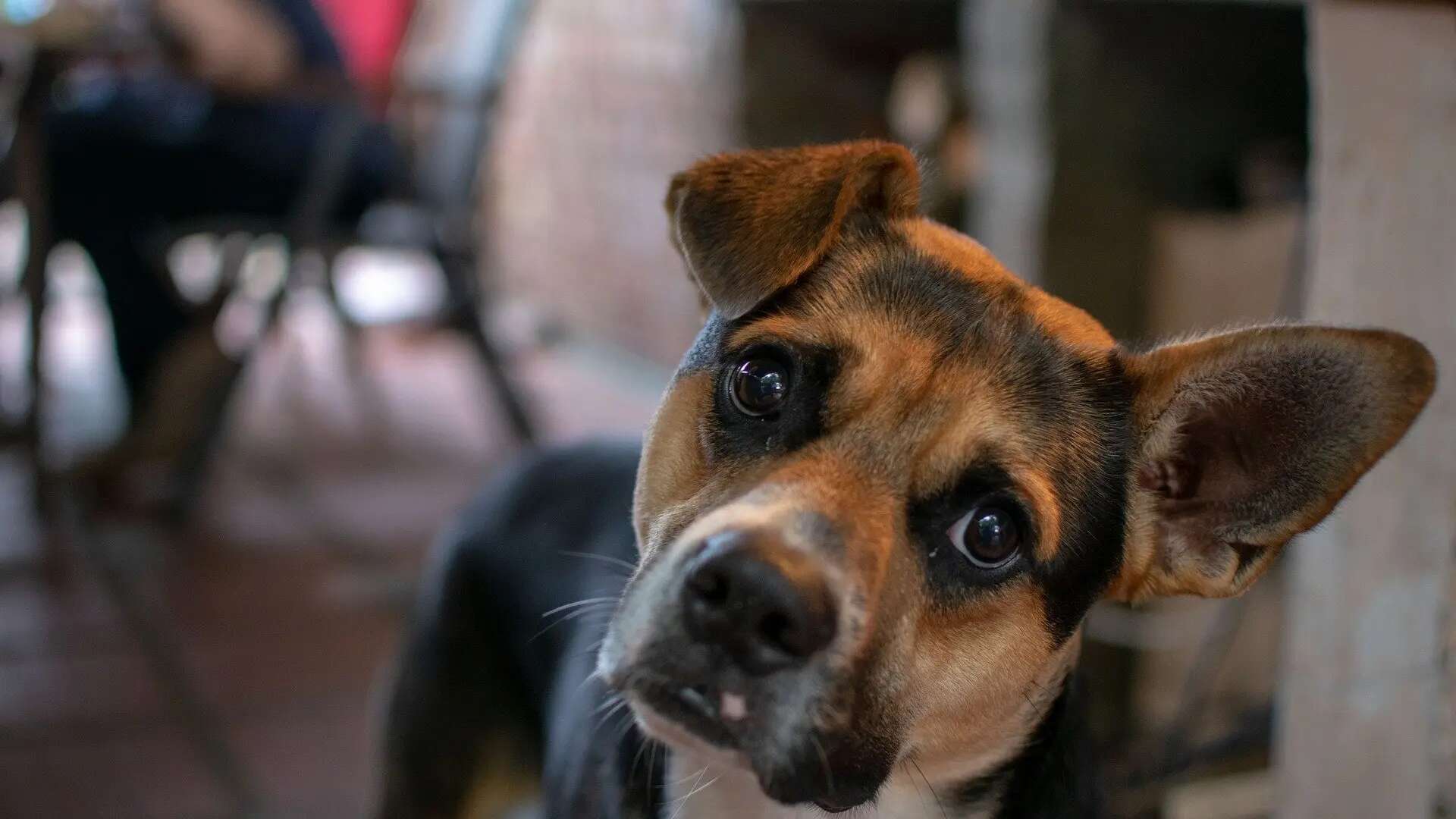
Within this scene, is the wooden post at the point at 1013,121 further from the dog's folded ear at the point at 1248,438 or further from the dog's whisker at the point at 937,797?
the dog's whisker at the point at 937,797

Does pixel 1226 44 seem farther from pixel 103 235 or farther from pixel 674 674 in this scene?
pixel 103 235

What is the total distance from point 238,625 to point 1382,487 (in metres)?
3.07

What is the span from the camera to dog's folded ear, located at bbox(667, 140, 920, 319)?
1607 millimetres

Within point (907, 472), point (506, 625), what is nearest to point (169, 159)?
point (506, 625)

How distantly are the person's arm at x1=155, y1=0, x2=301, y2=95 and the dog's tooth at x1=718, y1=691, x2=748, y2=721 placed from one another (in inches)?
124

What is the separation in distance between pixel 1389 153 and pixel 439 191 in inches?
129

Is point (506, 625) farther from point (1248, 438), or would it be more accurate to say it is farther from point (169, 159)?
point (169, 159)

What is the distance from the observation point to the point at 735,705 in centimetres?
134

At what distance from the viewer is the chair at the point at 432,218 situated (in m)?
4.27

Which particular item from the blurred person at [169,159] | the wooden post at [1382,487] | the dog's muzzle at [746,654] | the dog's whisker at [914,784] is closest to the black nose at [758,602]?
the dog's muzzle at [746,654]

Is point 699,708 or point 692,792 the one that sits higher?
point 699,708

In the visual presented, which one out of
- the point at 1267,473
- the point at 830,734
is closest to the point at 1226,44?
the point at 1267,473

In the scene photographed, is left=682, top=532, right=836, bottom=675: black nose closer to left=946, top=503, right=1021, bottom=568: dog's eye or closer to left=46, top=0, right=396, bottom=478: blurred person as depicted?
left=946, top=503, right=1021, bottom=568: dog's eye

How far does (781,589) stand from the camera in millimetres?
1271
